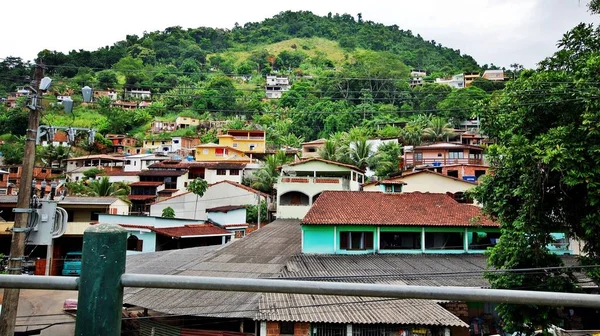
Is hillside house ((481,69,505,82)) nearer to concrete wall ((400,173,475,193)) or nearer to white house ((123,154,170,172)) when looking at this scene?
concrete wall ((400,173,475,193))

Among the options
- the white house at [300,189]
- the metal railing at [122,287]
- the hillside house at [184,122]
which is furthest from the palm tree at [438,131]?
the metal railing at [122,287]

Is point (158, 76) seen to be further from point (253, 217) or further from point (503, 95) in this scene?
point (503, 95)

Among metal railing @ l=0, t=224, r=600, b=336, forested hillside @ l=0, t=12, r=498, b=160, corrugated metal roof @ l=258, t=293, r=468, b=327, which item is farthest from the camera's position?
forested hillside @ l=0, t=12, r=498, b=160

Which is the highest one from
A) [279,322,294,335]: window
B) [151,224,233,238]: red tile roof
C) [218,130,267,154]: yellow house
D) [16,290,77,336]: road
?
[218,130,267,154]: yellow house

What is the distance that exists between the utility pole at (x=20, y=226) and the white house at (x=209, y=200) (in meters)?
24.6

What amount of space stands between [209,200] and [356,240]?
744 inches

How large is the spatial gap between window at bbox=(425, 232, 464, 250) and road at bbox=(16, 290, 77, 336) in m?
14.9

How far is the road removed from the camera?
1310cm

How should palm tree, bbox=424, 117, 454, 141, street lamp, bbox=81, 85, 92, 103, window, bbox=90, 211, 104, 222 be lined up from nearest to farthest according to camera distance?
street lamp, bbox=81, 85, 92, 103, window, bbox=90, 211, 104, 222, palm tree, bbox=424, 117, 454, 141

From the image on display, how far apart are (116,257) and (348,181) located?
30062mm

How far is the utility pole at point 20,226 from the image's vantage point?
8086 mm

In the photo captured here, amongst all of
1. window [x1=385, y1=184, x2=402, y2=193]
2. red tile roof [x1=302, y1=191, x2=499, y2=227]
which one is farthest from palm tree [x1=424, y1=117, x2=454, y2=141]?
red tile roof [x1=302, y1=191, x2=499, y2=227]

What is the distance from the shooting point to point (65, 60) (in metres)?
78.3

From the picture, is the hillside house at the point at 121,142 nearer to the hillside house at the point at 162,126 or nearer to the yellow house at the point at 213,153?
the hillside house at the point at 162,126
